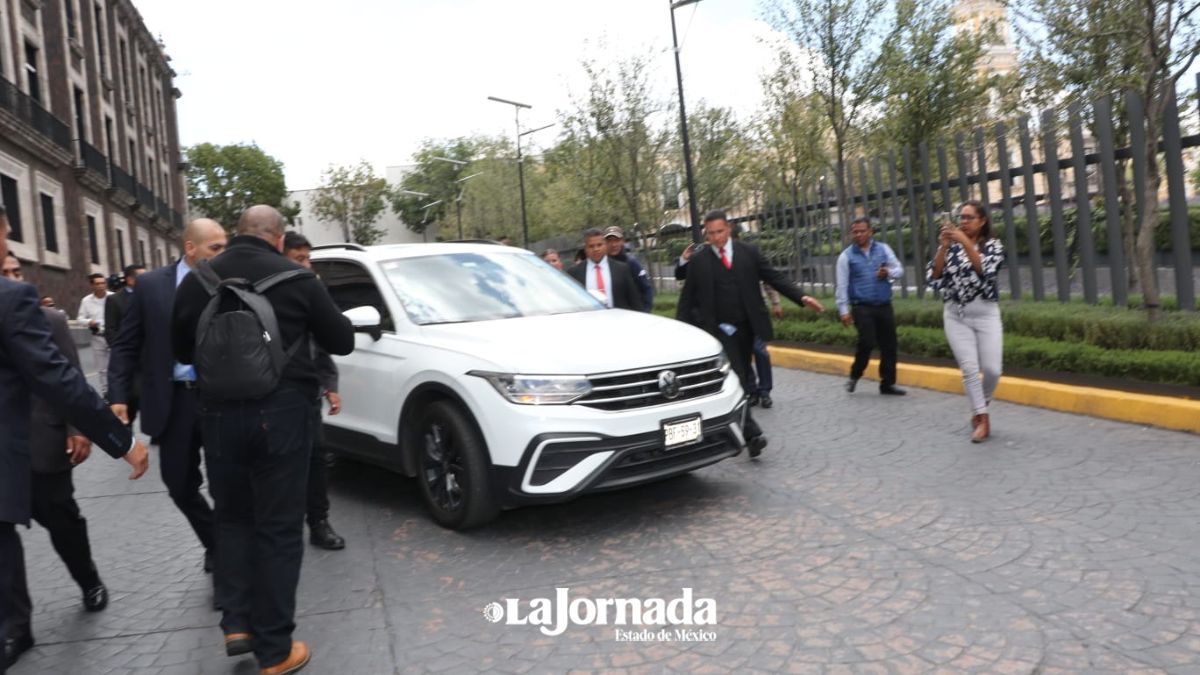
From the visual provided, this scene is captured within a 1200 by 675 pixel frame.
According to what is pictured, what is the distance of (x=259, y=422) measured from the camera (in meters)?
3.69

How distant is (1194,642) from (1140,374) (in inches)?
211

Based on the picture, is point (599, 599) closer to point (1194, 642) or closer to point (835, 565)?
point (835, 565)

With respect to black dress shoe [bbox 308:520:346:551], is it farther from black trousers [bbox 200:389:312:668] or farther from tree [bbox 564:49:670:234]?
tree [bbox 564:49:670:234]

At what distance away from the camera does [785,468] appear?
6.69 m

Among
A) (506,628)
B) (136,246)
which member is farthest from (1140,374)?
(136,246)

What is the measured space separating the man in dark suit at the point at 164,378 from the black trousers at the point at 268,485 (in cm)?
90

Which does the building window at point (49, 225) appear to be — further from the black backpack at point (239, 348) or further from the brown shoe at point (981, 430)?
the black backpack at point (239, 348)

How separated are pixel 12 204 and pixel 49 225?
→ 3.41 metres

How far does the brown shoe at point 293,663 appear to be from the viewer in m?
3.73

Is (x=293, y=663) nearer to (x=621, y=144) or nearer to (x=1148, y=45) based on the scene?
(x=1148, y=45)

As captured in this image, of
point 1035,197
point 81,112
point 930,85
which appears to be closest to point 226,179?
point 81,112

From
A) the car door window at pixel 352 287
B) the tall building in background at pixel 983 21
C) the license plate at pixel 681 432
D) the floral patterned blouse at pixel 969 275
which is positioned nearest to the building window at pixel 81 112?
the tall building in background at pixel 983 21

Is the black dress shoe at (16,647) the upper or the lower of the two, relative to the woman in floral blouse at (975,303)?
lower

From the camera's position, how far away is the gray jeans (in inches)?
290
